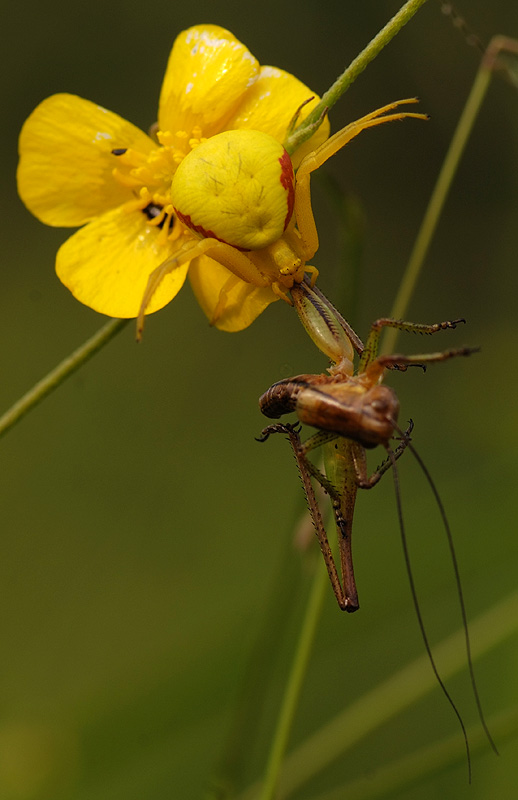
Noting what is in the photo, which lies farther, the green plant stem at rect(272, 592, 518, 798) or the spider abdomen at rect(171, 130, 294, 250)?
the green plant stem at rect(272, 592, 518, 798)

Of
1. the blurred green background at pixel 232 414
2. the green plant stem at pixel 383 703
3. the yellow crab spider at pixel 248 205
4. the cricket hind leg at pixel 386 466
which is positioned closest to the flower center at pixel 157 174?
the yellow crab spider at pixel 248 205

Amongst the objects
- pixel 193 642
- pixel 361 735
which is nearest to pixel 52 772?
pixel 193 642

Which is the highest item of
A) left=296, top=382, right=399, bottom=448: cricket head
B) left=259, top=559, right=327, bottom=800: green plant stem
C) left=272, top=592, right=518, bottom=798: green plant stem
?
left=296, top=382, right=399, bottom=448: cricket head

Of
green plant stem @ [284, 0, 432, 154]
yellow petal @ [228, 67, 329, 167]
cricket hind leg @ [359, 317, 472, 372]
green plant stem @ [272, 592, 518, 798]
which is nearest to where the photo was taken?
green plant stem @ [284, 0, 432, 154]

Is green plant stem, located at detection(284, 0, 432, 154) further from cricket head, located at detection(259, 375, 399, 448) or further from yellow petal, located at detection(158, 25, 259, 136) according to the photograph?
cricket head, located at detection(259, 375, 399, 448)

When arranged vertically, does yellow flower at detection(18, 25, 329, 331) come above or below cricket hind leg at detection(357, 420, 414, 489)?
above

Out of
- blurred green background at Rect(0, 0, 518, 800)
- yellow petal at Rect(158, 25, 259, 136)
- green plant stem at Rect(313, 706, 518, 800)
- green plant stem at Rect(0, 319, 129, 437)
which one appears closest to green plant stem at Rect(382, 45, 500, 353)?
yellow petal at Rect(158, 25, 259, 136)

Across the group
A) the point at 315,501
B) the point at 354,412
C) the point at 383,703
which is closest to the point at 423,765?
the point at 383,703
